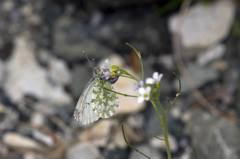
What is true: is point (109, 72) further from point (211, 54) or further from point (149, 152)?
point (211, 54)

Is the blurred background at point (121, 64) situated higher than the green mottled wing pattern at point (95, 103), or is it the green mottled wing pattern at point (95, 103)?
the blurred background at point (121, 64)

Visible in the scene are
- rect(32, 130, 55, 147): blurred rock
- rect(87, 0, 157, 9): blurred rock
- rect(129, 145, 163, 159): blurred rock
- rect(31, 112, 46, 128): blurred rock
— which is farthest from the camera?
rect(87, 0, 157, 9): blurred rock

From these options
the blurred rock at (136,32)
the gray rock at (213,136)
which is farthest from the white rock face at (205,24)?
the gray rock at (213,136)

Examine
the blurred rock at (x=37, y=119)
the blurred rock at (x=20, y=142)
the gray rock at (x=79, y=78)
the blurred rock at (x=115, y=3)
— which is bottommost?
the blurred rock at (x=20, y=142)

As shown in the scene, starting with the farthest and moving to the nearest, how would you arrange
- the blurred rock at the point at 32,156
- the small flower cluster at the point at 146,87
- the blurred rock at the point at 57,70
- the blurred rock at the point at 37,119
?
the blurred rock at the point at 57,70
the blurred rock at the point at 37,119
the blurred rock at the point at 32,156
the small flower cluster at the point at 146,87

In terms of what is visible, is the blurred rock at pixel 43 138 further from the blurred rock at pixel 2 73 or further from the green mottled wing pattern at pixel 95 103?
the green mottled wing pattern at pixel 95 103

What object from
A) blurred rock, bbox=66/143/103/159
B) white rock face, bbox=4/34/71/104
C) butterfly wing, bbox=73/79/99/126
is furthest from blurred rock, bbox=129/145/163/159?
butterfly wing, bbox=73/79/99/126

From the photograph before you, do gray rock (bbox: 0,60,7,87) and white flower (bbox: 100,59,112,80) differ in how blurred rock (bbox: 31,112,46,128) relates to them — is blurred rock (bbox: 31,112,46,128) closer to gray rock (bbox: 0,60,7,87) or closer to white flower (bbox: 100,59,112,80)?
gray rock (bbox: 0,60,7,87)
